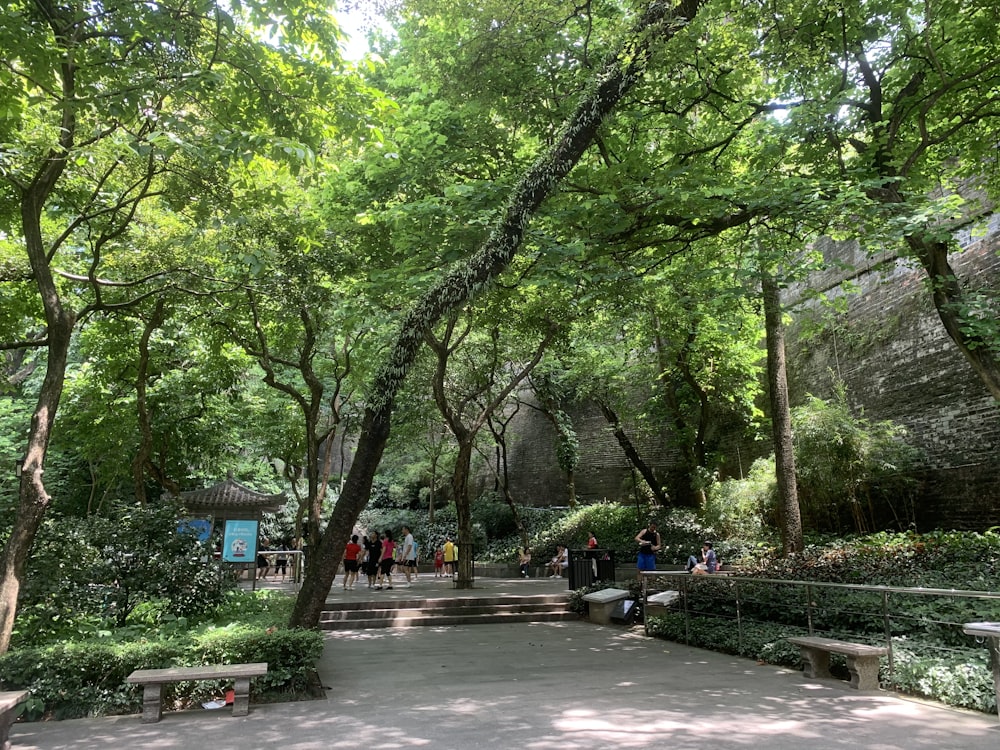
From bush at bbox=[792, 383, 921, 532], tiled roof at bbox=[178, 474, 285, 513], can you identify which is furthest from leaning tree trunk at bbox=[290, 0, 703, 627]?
tiled roof at bbox=[178, 474, 285, 513]

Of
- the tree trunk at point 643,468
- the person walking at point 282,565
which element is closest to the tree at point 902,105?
the tree trunk at point 643,468

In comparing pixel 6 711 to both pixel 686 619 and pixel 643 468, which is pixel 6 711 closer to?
pixel 686 619

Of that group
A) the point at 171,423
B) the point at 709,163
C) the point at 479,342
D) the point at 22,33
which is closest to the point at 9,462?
the point at 171,423

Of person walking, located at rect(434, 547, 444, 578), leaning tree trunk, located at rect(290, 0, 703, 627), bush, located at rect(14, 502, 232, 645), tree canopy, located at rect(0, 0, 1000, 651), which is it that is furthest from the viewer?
person walking, located at rect(434, 547, 444, 578)

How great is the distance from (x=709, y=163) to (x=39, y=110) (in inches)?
313

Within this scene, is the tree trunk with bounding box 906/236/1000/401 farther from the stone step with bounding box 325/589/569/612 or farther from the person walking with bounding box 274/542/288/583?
the person walking with bounding box 274/542/288/583

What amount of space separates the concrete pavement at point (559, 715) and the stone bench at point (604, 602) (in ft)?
9.72

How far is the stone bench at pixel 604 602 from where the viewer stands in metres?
10.9

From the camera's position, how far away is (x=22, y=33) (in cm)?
516

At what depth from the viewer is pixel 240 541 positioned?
13953 mm

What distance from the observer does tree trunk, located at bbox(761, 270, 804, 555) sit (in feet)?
38.7

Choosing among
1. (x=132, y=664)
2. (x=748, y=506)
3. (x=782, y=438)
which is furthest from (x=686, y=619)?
(x=748, y=506)

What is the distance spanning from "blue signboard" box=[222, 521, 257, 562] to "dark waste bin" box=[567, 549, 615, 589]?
6689 millimetres

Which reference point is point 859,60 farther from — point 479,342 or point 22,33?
point 479,342
